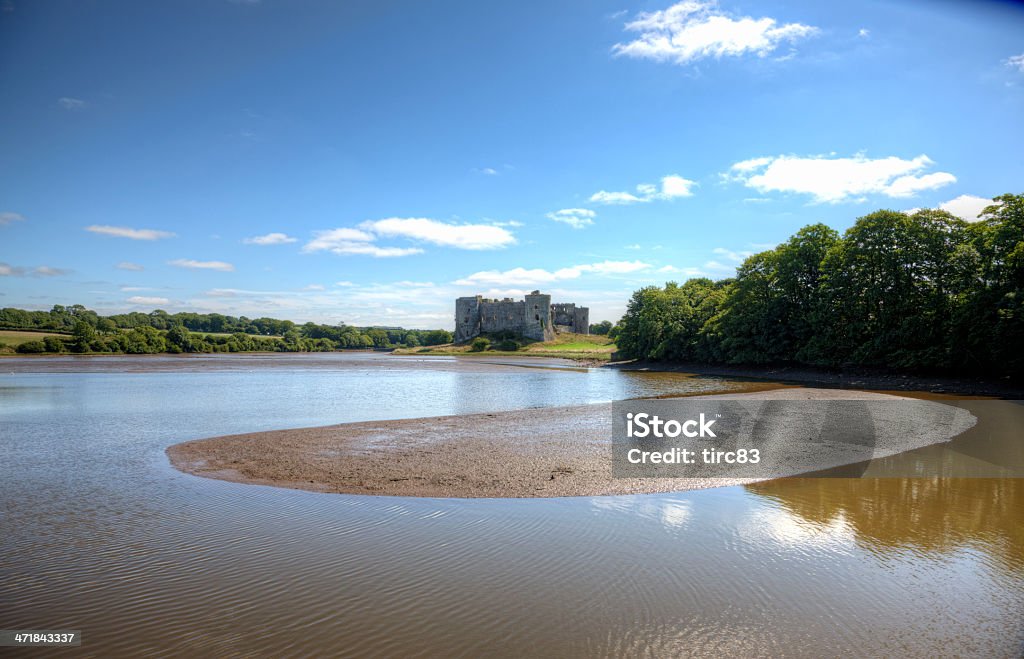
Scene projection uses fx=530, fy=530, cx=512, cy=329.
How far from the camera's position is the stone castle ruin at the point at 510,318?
110 m

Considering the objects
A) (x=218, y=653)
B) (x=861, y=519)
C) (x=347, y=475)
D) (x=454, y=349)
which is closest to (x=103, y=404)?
(x=347, y=475)

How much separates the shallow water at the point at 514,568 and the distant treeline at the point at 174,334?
93909 millimetres

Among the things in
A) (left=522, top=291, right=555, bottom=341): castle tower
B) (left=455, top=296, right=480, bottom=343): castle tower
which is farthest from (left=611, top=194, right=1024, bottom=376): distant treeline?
(left=455, top=296, right=480, bottom=343): castle tower

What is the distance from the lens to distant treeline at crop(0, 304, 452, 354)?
85.7m

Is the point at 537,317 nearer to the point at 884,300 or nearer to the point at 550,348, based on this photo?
the point at 550,348

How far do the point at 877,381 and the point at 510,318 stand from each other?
276ft

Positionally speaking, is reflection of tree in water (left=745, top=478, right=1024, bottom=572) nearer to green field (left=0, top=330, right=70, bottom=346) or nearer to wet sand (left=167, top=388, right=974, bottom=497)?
wet sand (left=167, top=388, right=974, bottom=497)

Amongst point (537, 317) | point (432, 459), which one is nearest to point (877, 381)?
point (432, 459)

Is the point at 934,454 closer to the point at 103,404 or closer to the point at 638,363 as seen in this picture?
the point at 103,404

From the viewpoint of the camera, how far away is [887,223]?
35.5 m

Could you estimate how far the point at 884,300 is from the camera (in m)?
34.9

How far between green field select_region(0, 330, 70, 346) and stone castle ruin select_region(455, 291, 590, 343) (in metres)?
70.3

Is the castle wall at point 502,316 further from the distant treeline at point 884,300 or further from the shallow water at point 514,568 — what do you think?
the shallow water at point 514,568

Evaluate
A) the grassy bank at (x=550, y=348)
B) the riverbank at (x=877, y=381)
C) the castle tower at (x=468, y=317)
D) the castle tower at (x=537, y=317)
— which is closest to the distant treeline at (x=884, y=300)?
the riverbank at (x=877, y=381)
